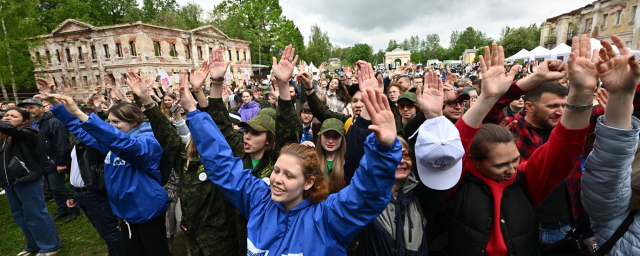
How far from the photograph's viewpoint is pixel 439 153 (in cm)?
158

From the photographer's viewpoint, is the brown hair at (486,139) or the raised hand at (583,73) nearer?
the raised hand at (583,73)

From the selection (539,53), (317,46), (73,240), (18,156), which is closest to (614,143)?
(18,156)

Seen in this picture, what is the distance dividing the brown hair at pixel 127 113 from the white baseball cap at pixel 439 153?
117 inches

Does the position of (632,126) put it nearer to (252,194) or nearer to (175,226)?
(252,194)

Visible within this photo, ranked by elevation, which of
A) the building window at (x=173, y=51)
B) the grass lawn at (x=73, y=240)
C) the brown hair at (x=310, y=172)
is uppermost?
the building window at (x=173, y=51)

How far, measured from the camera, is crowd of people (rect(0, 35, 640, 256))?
1505 millimetres

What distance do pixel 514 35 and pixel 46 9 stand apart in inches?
2768

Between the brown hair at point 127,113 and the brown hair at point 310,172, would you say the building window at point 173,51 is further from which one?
the brown hair at point 310,172

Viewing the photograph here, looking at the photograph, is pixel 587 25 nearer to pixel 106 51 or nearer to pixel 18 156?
pixel 18 156

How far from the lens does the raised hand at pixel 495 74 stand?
174 cm

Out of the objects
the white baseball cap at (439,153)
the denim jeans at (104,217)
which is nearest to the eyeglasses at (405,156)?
the white baseball cap at (439,153)

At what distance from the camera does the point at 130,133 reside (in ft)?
10.2

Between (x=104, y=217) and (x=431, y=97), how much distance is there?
4.01 meters

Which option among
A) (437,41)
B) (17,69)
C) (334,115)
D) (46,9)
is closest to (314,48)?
(46,9)
